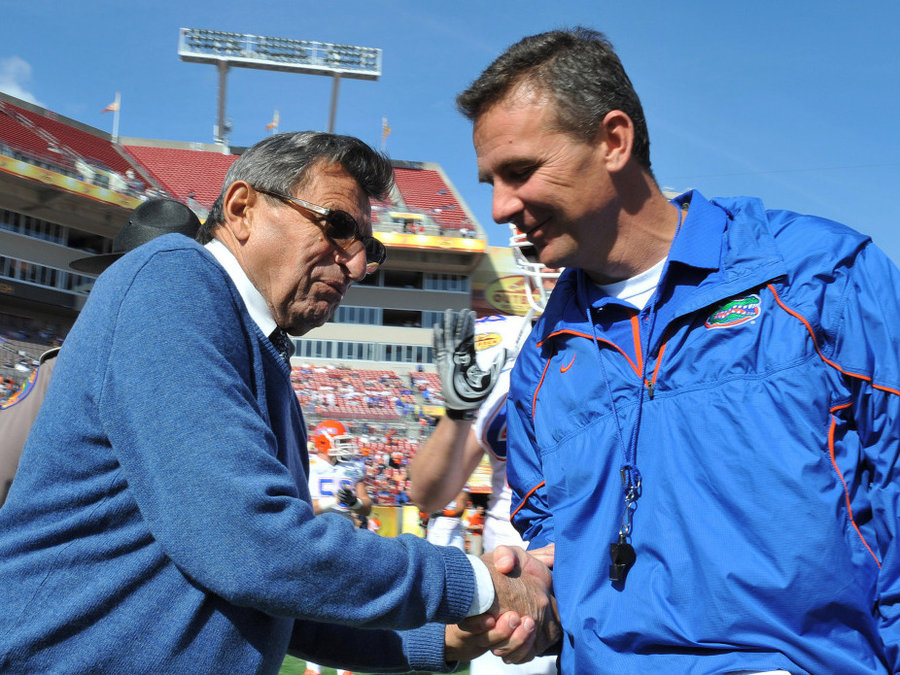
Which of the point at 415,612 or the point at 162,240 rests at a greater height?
the point at 162,240

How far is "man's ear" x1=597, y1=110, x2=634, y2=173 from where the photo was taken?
1978 millimetres

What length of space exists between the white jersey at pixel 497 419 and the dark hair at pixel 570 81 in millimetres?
1307

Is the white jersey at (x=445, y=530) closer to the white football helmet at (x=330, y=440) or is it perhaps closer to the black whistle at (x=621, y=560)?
the white football helmet at (x=330, y=440)

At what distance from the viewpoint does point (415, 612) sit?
5.44ft

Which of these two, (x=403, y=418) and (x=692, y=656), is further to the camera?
(x=403, y=418)

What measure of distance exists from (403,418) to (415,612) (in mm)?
28297

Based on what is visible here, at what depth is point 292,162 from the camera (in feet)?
6.86

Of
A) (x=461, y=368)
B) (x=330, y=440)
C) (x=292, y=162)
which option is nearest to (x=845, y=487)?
(x=292, y=162)

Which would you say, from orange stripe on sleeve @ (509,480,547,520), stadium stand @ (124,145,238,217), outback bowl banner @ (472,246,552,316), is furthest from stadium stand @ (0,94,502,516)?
orange stripe on sleeve @ (509,480,547,520)

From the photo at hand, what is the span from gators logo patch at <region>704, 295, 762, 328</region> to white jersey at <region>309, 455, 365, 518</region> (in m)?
6.04

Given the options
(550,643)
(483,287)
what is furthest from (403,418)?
(550,643)

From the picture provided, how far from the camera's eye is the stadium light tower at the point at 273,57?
125 feet

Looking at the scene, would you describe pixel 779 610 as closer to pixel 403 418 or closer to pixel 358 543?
pixel 358 543

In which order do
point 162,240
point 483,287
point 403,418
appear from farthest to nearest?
point 483,287 → point 403,418 → point 162,240
